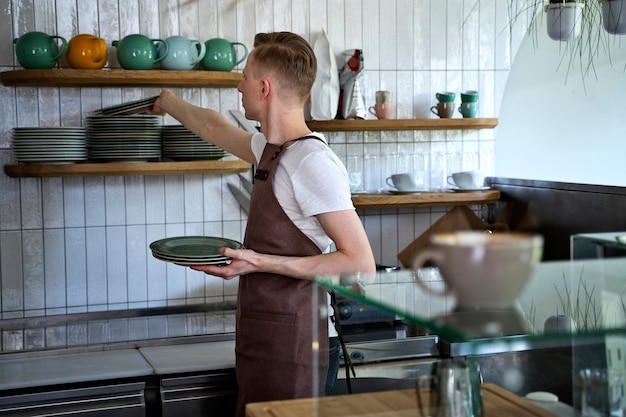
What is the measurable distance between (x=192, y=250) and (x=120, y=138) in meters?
0.95

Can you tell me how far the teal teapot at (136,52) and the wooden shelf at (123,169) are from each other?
36 cm

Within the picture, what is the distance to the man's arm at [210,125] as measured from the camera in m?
2.53

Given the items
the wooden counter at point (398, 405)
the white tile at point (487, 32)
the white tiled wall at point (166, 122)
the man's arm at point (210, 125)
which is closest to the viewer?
the wooden counter at point (398, 405)

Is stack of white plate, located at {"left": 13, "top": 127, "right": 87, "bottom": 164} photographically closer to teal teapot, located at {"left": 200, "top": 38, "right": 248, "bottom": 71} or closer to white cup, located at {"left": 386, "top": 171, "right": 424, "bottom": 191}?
teal teapot, located at {"left": 200, "top": 38, "right": 248, "bottom": 71}

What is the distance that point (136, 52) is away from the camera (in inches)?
123

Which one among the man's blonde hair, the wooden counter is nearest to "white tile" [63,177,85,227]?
the man's blonde hair

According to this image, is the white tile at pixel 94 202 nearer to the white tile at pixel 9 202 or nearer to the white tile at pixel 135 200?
the white tile at pixel 135 200

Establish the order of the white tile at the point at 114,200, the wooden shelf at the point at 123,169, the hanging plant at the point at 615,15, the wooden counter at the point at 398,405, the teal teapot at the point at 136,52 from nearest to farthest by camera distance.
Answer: the wooden counter at the point at 398,405, the hanging plant at the point at 615,15, the wooden shelf at the point at 123,169, the teal teapot at the point at 136,52, the white tile at the point at 114,200

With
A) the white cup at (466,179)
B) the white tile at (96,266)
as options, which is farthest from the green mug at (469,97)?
the white tile at (96,266)

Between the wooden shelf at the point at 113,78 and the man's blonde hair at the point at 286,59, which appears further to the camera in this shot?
the wooden shelf at the point at 113,78

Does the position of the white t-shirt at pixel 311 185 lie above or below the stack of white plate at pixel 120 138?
below

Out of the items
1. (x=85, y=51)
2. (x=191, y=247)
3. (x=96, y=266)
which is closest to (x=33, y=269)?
(x=96, y=266)

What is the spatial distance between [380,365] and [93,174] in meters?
1.91

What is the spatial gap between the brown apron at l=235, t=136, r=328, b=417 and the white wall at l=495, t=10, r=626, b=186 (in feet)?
6.60
